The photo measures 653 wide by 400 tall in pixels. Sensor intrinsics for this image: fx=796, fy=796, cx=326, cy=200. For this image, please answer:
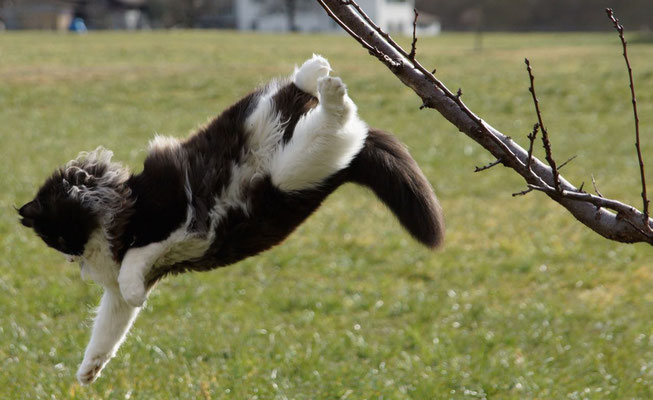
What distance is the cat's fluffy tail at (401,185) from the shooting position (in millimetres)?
3209

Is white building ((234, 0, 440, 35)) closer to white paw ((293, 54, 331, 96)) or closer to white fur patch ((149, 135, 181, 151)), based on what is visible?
white paw ((293, 54, 331, 96))

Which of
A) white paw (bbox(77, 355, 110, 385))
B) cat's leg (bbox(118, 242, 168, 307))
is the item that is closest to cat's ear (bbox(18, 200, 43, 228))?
cat's leg (bbox(118, 242, 168, 307))

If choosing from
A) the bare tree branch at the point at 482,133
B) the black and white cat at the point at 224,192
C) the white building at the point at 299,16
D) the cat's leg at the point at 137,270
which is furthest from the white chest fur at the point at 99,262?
the white building at the point at 299,16

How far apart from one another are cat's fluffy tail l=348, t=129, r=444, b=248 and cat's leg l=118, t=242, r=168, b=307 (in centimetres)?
89

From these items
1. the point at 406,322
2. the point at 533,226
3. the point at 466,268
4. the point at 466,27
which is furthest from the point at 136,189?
the point at 466,27

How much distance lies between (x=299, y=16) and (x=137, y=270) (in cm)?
7298

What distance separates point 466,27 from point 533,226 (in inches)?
2574

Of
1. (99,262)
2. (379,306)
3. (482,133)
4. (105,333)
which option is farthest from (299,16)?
(482,133)

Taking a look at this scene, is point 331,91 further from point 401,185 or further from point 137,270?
point 137,270

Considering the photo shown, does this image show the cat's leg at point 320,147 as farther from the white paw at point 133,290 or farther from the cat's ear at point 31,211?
the cat's ear at point 31,211

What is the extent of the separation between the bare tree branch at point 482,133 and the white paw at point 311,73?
46 centimetres

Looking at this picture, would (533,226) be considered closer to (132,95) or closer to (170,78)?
(132,95)

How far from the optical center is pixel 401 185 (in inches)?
129

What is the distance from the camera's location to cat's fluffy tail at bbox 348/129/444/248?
321 cm
